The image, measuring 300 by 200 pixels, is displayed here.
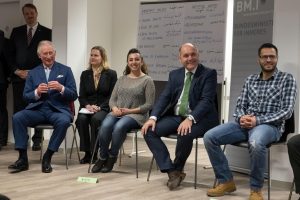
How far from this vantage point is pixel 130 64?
4836 mm

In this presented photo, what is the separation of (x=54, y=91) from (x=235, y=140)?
2046mm

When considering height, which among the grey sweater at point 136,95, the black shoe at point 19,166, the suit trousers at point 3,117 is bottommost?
the black shoe at point 19,166

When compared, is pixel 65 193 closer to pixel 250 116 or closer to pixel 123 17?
pixel 250 116

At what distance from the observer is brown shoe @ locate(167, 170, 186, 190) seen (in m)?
4.07

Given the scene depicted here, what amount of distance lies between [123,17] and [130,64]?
8.10 feet

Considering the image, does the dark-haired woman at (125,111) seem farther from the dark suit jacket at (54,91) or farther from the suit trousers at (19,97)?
the suit trousers at (19,97)

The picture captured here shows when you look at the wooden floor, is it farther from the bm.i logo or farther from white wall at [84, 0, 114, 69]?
the bm.i logo

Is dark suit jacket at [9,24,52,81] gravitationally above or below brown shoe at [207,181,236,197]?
above

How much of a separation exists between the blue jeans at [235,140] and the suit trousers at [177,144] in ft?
0.70

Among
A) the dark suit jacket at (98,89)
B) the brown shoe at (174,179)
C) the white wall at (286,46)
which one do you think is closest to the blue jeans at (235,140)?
the brown shoe at (174,179)

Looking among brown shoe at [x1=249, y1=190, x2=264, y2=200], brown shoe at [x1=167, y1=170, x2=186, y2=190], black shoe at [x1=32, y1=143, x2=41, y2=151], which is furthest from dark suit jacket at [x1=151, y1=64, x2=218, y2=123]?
black shoe at [x1=32, y1=143, x2=41, y2=151]

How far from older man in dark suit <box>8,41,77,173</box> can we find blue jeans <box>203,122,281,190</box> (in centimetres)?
165

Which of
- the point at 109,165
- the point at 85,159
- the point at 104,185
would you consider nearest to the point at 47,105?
the point at 85,159

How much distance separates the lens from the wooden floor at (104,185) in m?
3.84
